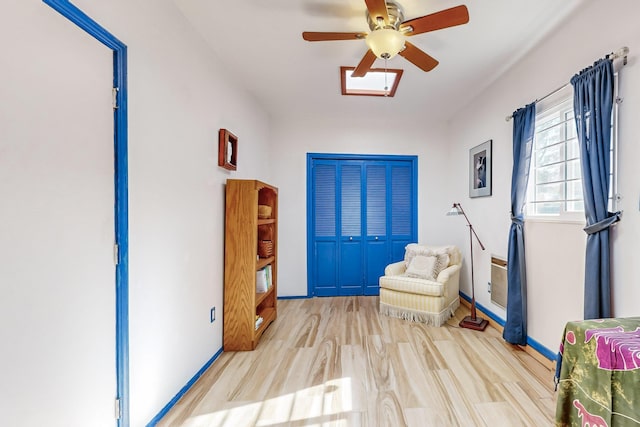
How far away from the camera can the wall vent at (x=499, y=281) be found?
273 cm

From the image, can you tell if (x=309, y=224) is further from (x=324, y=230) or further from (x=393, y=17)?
(x=393, y=17)

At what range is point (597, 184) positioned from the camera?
1641 mm

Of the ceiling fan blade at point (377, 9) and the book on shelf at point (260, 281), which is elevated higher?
the ceiling fan blade at point (377, 9)

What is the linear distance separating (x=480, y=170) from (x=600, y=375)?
2.65 meters

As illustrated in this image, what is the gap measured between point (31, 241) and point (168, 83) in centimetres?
120

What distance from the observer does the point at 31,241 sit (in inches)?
38.4

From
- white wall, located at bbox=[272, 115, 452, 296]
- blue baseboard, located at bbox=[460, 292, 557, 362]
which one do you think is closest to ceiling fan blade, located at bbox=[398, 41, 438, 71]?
white wall, located at bbox=[272, 115, 452, 296]

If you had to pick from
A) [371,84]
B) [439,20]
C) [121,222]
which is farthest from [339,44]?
[121,222]

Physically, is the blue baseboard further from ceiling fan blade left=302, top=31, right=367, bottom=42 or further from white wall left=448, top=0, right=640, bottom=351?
ceiling fan blade left=302, top=31, right=367, bottom=42

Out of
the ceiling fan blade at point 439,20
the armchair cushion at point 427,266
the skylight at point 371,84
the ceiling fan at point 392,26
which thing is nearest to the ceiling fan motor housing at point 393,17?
the ceiling fan at point 392,26

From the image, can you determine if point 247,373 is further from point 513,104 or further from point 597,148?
point 513,104

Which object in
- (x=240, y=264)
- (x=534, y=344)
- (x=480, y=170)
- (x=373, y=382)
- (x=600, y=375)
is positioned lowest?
(x=373, y=382)

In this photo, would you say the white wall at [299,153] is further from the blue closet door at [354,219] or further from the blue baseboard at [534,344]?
the blue baseboard at [534,344]

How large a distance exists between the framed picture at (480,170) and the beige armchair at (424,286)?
82 centimetres
